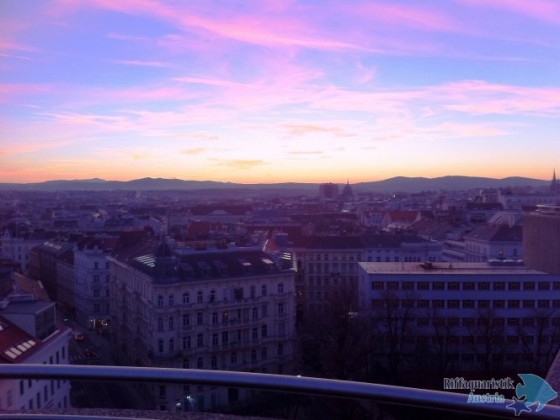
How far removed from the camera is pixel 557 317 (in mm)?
11906

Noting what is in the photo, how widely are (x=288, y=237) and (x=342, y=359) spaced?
1136cm

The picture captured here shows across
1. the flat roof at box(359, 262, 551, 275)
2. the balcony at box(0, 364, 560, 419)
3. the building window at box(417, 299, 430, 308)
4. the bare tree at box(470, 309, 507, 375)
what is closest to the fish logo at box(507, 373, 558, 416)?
the balcony at box(0, 364, 560, 419)

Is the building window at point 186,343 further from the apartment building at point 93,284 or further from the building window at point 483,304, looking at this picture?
the building window at point 483,304

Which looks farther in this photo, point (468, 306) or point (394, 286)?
point (394, 286)

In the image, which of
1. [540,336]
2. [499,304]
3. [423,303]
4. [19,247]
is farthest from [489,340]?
[19,247]

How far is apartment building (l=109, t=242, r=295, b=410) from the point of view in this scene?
1048cm

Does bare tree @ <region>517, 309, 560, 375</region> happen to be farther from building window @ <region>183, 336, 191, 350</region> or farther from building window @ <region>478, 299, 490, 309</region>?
building window @ <region>183, 336, 191, 350</region>

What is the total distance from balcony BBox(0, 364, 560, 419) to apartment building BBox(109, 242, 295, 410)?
9.21 m

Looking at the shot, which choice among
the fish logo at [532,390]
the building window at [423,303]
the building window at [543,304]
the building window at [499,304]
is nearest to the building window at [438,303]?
the building window at [423,303]

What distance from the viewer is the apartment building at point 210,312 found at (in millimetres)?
10484

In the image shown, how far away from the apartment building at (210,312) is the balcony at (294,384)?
9.21 m

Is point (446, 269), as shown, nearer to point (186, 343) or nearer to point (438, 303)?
point (438, 303)

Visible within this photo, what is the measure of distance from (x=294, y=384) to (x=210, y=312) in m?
9.72

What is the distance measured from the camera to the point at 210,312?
10.8m
